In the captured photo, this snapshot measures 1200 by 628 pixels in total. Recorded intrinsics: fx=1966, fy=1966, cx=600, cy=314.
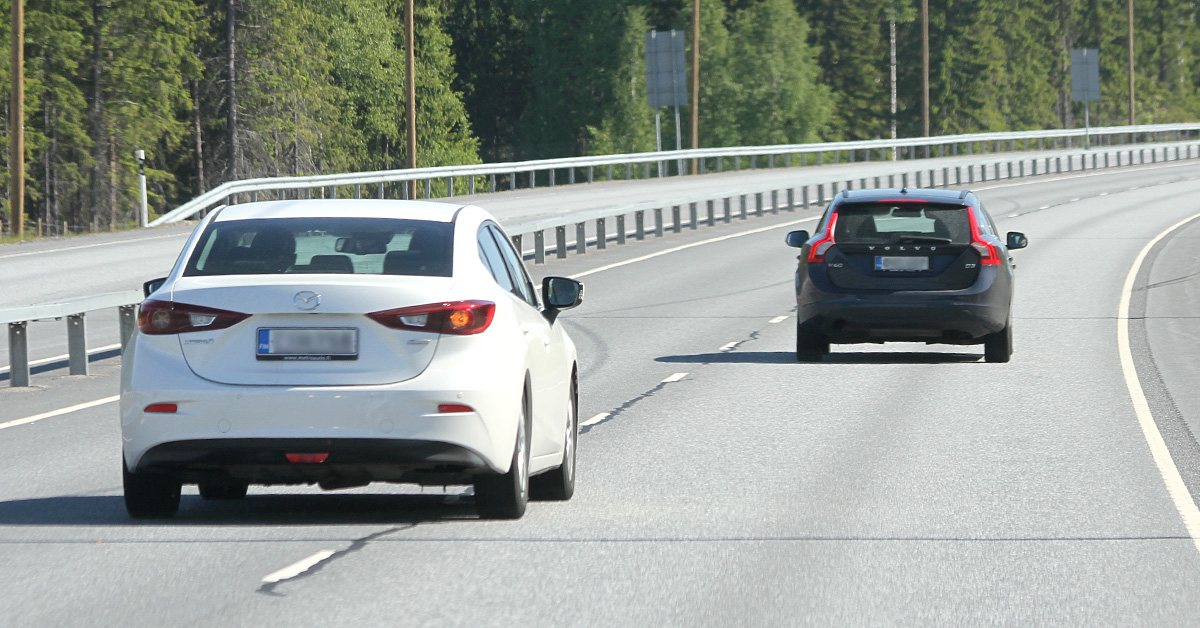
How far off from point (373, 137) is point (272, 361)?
290 feet

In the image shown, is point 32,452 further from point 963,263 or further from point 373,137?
point 373,137

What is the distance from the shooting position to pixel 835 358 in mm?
18781

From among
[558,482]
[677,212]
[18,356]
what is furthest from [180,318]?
→ [677,212]

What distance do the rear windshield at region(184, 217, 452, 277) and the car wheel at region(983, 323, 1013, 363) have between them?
977 cm

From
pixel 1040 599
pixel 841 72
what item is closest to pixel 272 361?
pixel 1040 599

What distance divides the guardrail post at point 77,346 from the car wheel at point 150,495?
311 inches

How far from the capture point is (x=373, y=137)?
3767 inches

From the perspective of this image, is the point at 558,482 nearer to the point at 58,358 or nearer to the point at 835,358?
the point at 835,358

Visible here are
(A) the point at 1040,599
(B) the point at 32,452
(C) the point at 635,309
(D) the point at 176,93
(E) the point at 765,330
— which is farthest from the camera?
(D) the point at 176,93

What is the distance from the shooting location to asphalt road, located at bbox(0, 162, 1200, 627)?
7.07 meters

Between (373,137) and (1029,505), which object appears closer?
(1029,505)

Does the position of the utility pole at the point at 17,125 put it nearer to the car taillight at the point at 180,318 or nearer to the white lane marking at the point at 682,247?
the white lane marking at the point at 682,247

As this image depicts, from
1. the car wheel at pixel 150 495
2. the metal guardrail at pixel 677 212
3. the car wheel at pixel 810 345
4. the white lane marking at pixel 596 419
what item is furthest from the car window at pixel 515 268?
the car wheel at pixel 810 345

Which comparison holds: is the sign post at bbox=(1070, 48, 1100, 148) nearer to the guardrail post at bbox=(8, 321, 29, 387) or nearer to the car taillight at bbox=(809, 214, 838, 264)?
the car taillight at bbox=(809, 214, 838, 264)
